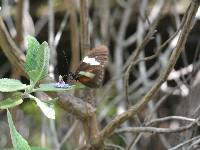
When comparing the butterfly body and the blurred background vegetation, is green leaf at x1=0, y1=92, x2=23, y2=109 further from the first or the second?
the blurred background vegetation

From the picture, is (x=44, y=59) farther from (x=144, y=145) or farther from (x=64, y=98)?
(x=144, y=145)

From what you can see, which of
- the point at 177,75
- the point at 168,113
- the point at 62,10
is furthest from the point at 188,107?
the point at 62,10

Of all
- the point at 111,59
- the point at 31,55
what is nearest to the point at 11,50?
the point at 31,55

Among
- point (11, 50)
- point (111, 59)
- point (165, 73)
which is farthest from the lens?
point (111, 59)

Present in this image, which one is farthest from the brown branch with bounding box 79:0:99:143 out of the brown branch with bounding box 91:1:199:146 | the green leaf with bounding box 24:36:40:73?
the green leaf with bounding box 24:36:40:73

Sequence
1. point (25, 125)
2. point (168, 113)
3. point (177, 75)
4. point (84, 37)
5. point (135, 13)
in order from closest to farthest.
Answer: point (84, 37)
point (177, 75)
point (168, 113)
point (25, 125)
point (135, 13)

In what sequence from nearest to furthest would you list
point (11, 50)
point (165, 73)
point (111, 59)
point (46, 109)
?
point (46, 109) < point (165, 73) < point (11, 50) < point (111, 59)

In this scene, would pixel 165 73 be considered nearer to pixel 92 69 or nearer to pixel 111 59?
pixel 92 69

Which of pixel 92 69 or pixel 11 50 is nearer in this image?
pixel 92 69
